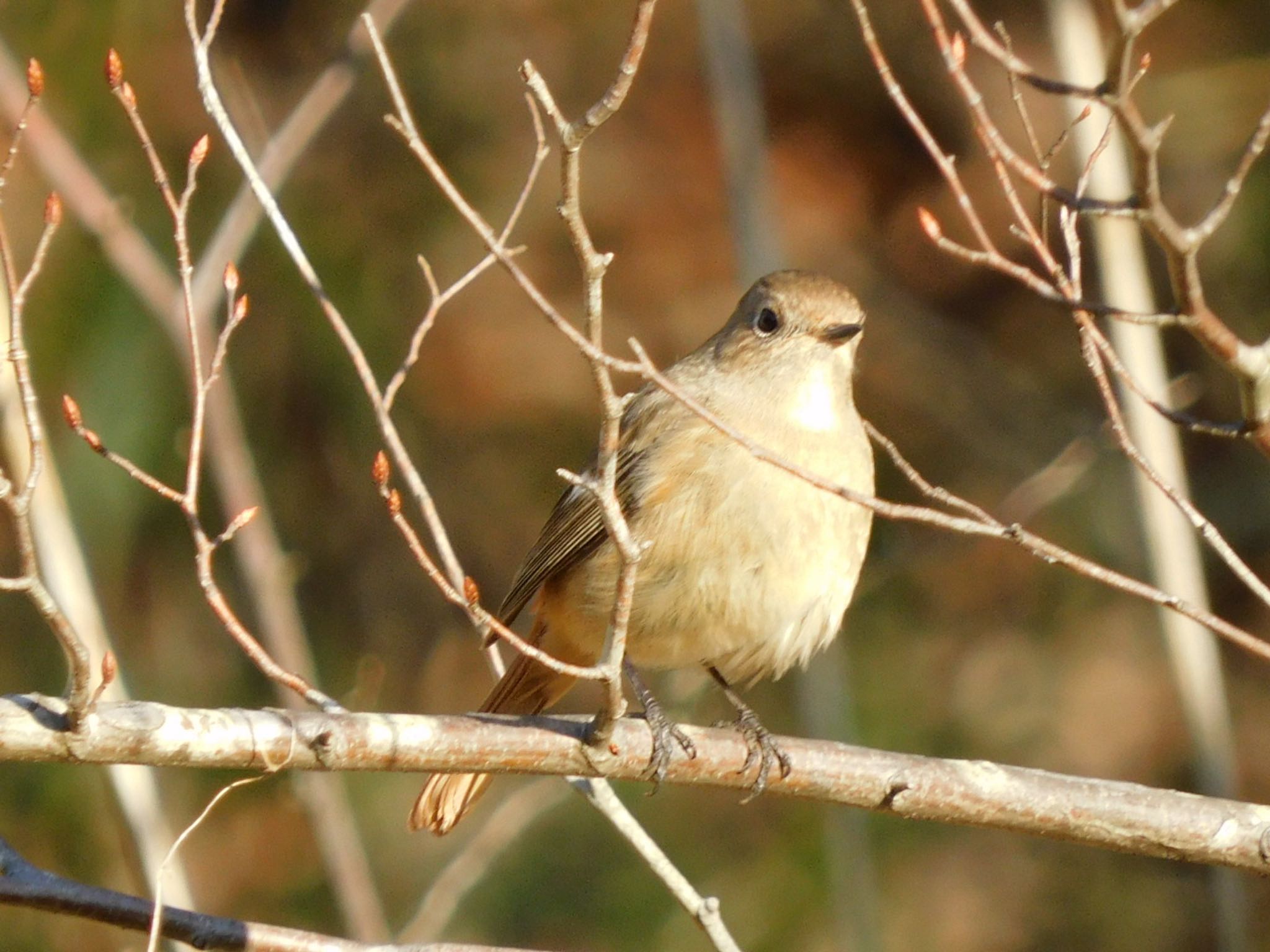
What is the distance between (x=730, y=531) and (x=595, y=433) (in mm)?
3291

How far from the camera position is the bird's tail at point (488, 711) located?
418 cm

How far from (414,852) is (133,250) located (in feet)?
10.1

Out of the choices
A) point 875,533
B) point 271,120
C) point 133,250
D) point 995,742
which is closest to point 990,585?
point 995,742

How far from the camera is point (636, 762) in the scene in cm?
328

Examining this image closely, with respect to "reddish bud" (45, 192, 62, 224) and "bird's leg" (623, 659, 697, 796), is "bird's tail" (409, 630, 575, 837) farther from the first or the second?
"reddish bud" (45, 192, 62, 224)

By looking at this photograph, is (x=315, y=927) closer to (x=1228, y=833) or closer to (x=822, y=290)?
(x=822, y=290)

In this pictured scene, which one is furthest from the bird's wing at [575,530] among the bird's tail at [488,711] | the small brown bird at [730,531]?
the bird's tail at [488,711]

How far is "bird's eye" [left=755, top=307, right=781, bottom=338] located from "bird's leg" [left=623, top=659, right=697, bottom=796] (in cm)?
112

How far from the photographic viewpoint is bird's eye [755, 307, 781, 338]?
4430 mm

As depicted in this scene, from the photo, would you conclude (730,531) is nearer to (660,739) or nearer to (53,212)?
(660,739)

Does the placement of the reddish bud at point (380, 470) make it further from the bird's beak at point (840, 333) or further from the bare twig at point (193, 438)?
the bird's beak at point (840, 333)

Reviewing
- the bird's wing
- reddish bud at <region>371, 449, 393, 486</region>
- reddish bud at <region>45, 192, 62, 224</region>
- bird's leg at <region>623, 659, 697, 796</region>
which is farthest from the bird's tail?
reddish bud at <region>45, 192, 62, 224</region>

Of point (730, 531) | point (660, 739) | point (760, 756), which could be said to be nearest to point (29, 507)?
point (660, 739)

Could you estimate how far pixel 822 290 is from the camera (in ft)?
14.4
